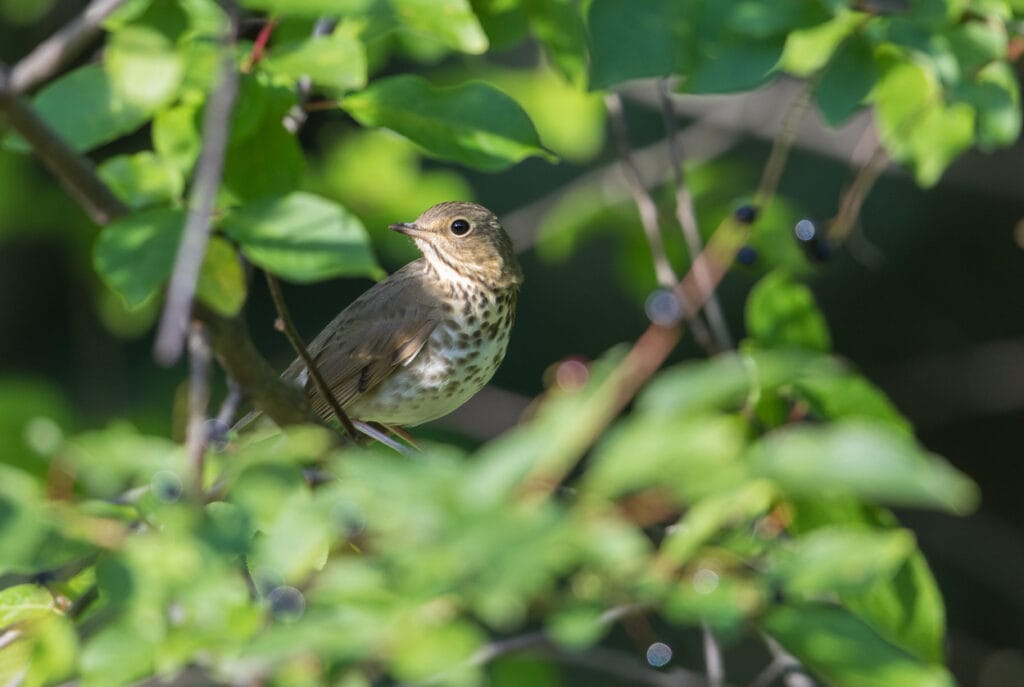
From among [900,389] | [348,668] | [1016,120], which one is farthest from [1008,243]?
[348,668]

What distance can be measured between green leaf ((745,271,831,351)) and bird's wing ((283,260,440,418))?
2.80ft

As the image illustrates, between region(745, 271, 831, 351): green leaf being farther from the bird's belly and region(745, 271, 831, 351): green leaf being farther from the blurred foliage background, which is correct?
the bird's belly

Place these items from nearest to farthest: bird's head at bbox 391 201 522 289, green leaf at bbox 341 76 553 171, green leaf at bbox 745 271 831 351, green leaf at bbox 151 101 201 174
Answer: green leaf at bbox 151 101 201 174 < green leaf at bbox 341 76 553 171 < green leaf at bbox 745 271 831 351 < bird's head at bbox 391 201 522 289

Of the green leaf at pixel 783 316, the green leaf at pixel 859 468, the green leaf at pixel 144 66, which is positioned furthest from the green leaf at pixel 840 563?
the green leaf at pixel 783 316

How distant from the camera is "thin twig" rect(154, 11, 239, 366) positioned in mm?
1199

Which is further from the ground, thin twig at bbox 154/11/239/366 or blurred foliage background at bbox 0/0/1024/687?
thin twig at bbox 154/11/239/366

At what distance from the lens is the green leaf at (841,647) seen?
4.56 feet

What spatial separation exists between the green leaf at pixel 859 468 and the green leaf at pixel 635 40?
3.29ft

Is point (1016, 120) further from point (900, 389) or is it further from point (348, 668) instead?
point (900, 389)

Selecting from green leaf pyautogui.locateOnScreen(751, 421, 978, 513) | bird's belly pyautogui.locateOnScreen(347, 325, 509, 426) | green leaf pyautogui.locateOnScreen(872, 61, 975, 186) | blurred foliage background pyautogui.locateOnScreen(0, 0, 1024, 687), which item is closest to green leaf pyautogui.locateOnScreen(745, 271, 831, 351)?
blurred foliage background pyautogui.locateOnScreen(0, 0, 1024, 687)

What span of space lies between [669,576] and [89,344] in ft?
12.3

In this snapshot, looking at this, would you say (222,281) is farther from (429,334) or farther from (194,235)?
(429,334)

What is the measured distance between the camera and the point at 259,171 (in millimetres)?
2016

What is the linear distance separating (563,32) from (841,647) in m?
1.23
